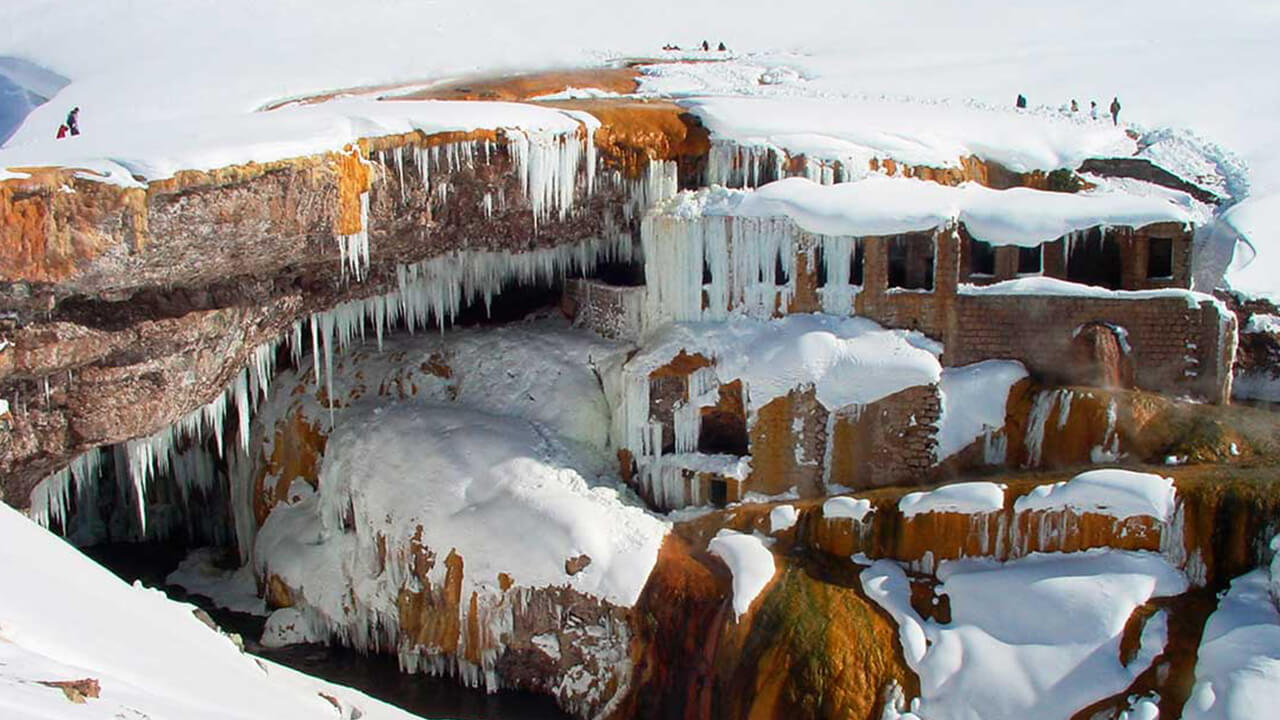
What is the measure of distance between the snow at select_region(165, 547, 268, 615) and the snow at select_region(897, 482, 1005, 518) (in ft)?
35.7

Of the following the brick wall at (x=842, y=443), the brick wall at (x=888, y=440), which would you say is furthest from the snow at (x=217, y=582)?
Result: the brick wall at (x=888, y=440)

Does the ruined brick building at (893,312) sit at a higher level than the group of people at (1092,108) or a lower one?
lower

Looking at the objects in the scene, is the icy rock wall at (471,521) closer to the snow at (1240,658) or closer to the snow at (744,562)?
the snow at (744,562)

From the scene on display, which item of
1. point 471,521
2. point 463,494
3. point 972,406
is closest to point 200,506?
point 463,494

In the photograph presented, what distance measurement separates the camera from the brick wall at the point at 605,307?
20.4 metres

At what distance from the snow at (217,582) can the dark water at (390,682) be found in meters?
0.20

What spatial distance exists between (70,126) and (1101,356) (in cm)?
1875

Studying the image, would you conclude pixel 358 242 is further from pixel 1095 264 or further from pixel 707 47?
pixel 707 47

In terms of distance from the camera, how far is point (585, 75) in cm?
2745

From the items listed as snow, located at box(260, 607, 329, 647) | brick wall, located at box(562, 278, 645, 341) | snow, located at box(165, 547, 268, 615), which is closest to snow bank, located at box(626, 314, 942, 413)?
brick wall, located at box(562, 278, 645, 341)

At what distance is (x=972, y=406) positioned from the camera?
59.6 ft

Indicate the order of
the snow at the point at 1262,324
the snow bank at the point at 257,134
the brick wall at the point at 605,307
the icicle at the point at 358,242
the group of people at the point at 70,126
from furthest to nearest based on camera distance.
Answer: the group of people at the point at 70,126 → the snow at the point at 1262,324 → the brick wall at the point at 605,307 → the icicle at the point at 358,242 → the snow bank at the point at 257,134

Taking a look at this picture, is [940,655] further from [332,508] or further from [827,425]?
[332,508]

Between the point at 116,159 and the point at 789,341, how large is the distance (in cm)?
954
